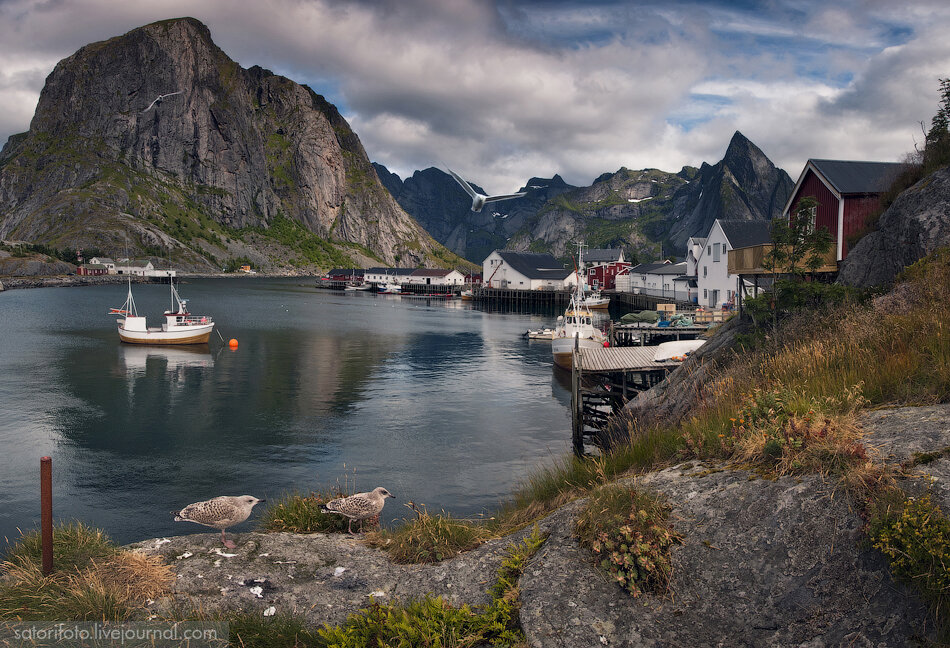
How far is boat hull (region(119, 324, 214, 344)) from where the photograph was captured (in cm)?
5584

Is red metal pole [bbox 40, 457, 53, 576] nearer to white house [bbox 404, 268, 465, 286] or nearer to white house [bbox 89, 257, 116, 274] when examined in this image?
white house [bbox 404, 268, 465, 286]

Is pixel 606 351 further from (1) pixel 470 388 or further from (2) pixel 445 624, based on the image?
(2) pixel 445 624

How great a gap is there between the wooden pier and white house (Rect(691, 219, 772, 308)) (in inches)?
1227

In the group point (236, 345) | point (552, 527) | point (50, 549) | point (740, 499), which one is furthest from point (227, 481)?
point (236, 345)

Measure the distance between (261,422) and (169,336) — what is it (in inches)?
1264

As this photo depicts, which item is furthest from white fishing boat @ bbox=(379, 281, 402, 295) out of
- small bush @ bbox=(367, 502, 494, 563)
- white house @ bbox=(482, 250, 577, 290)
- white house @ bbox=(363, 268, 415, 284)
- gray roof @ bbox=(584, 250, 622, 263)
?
small bush @ bbox=(367, 502, 494, 563)

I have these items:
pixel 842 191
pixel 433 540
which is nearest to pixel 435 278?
pixel 842 191

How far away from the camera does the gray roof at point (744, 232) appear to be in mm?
56594

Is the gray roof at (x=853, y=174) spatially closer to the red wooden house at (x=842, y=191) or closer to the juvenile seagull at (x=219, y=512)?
the red wooden house at (x=842, y=191)

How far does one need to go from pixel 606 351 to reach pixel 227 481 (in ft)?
62.7

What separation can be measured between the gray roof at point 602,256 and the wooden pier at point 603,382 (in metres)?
138

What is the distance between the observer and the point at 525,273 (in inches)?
5330

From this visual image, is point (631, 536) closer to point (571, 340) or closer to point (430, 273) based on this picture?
point (571, 340)

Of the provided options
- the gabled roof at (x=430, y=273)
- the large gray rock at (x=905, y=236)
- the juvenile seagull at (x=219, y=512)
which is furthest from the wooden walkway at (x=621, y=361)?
the gabled roof at (x=430, y=273)
